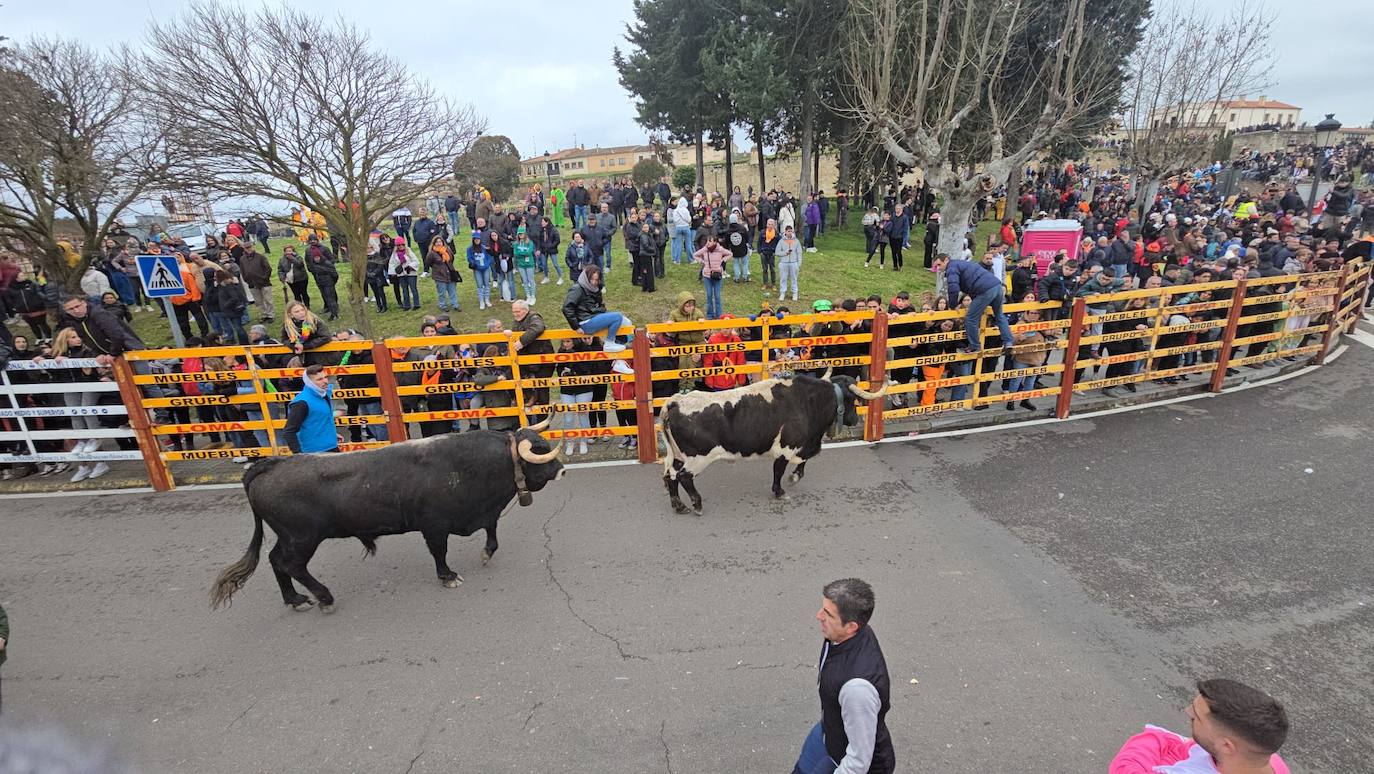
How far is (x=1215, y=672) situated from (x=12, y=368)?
40.0 feet

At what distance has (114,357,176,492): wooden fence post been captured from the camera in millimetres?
7371

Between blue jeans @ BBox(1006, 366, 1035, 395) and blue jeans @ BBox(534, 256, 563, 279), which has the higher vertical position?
blue jeans @ BBox(534, 256, 563, 279)

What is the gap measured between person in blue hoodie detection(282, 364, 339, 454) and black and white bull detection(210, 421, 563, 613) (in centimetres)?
80

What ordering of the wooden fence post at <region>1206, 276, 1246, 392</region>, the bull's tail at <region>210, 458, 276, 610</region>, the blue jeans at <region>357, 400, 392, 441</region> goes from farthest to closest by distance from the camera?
→ the wooden fence post at <region>1206, 276, 1246, 392</region>, the blue jeans at <region>357, 400, 392, 441</region>, the bull's tail at <region>210, 458, 276, 610</region>

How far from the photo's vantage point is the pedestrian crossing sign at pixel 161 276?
9.54 metres

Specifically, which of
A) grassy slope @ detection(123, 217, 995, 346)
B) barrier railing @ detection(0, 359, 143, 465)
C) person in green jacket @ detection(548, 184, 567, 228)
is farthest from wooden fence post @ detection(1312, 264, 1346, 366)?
person in green jacket @ detection(548, 184, 567, 228)

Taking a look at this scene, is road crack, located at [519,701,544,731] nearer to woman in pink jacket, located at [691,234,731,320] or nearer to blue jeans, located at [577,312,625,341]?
blue jeans, located at [577,312,625,341]

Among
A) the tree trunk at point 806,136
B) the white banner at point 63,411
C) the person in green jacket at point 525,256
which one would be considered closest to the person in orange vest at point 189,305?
the white banner at point 63,411

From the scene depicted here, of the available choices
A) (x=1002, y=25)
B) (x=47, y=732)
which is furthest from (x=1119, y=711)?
(x=1002, y=25)

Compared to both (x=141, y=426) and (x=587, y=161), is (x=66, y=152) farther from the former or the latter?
(x=587, y=161)

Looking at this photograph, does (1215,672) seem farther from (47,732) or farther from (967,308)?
(47,732)

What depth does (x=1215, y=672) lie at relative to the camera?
4.44 meters

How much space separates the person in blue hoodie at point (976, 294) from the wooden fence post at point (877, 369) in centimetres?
117

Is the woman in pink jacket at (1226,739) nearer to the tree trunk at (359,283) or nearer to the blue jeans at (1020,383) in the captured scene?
the blue jeans at (1020,383)
